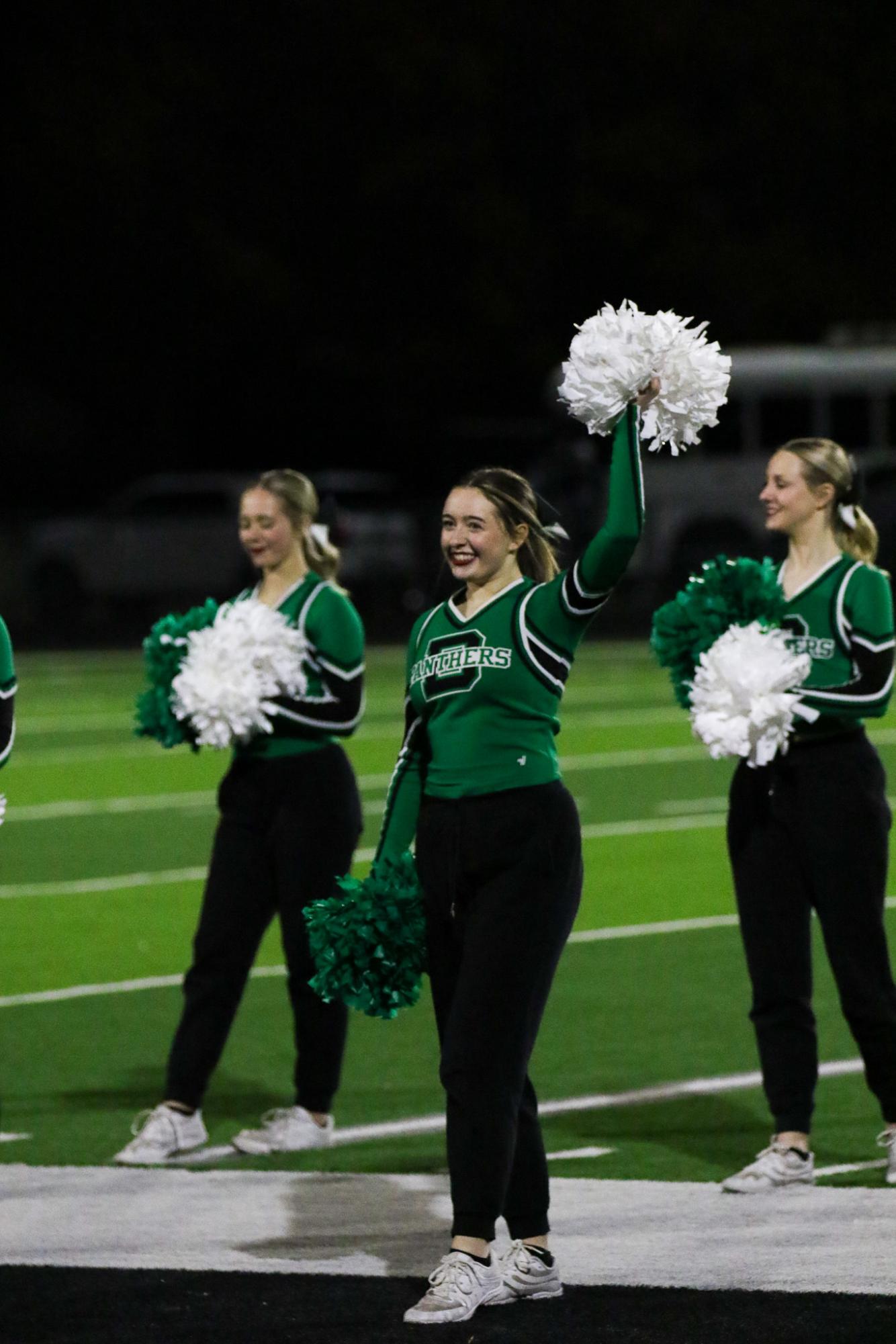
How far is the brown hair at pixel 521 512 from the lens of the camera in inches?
228

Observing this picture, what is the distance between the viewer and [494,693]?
224 inches

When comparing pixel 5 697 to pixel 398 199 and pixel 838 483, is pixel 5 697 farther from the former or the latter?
pixel 398 199

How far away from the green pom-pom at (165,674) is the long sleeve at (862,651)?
194 centimetres

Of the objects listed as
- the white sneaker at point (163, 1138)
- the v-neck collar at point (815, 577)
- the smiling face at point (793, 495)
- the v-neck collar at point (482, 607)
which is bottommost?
the white sneaker at point (163, 1138)

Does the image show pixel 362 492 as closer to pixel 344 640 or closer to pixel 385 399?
pixel 385 399

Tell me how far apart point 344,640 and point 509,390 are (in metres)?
37.3

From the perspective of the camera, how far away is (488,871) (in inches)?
223

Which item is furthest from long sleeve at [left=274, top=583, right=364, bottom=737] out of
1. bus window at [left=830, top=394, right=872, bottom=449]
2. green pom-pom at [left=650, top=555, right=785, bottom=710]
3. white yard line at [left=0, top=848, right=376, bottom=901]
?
bus window at [left=830, top=394, right=872, bottom=449]

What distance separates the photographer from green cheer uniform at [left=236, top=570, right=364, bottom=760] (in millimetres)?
7418

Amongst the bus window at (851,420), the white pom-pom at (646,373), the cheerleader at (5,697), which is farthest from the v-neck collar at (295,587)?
the bus window at (851,420)

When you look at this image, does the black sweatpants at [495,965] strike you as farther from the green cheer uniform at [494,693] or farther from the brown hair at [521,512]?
the brown hair at [521,512]

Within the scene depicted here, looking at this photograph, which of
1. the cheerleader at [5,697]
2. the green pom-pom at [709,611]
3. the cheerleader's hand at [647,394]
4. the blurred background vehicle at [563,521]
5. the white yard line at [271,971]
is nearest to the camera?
the cheerleader's hand at [647,394]

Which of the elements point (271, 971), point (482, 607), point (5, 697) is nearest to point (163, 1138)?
point (5, 697)

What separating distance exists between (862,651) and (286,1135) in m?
2.17
